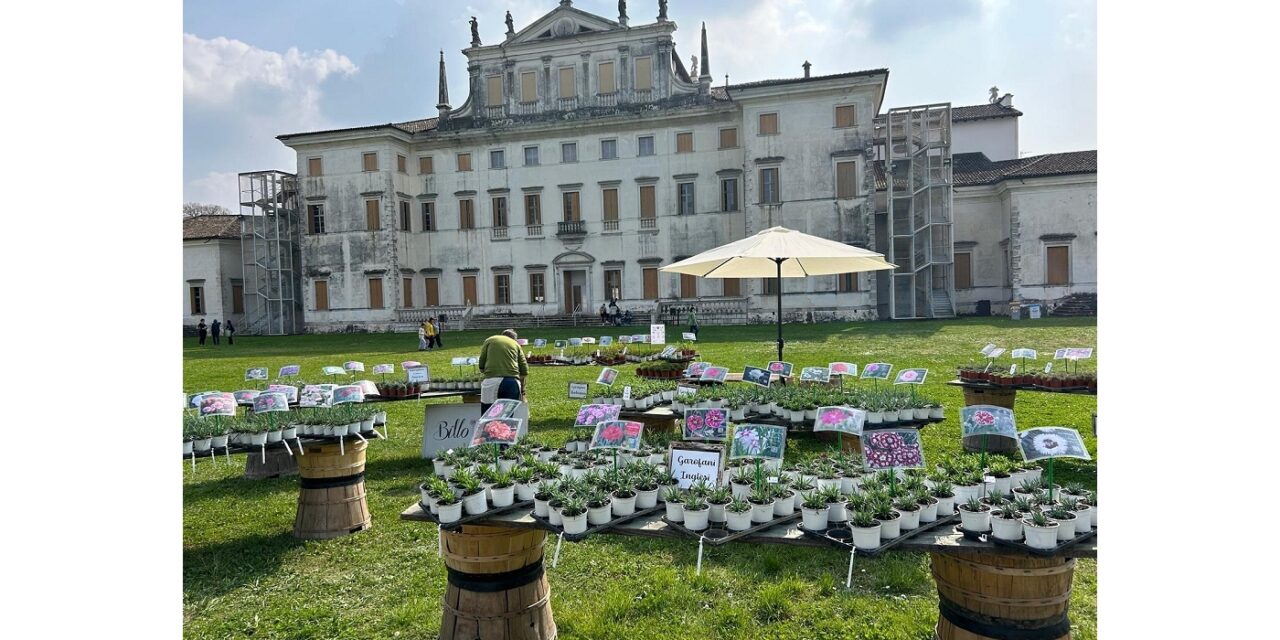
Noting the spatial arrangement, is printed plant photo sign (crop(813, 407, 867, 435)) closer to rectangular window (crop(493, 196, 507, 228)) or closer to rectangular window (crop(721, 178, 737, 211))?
rectangular window (crop(721, 178, 737, 211))

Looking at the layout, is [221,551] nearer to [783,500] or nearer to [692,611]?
[692,611]

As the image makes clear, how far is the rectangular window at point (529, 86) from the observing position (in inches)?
1211

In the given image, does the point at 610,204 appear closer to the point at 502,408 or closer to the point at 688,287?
the point at 688,287

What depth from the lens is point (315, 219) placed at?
1275 inches

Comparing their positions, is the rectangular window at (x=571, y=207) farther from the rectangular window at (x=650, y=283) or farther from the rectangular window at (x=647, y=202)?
the rectangular window at (x=650, y=283)

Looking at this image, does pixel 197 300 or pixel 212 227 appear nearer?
pixel 197 300

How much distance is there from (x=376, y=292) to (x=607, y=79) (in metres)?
14.7

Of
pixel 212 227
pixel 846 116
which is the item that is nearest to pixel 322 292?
pixel 212 227

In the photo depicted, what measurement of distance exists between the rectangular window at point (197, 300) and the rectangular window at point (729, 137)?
27.1 meters

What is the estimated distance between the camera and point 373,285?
1254 inches

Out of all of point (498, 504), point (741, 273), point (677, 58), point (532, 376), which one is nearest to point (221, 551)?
point (498, 504)

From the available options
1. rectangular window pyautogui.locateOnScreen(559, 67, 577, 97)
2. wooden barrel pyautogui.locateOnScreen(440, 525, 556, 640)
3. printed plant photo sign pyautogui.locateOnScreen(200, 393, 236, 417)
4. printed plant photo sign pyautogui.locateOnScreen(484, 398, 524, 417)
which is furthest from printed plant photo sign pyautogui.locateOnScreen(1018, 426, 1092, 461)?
rectangular window pyautogui.locateOnScreen(559, 67, 577, 97)

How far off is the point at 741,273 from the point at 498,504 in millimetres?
5919

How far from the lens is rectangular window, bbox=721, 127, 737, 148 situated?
28797mm
